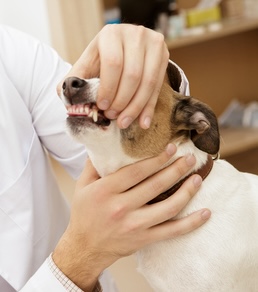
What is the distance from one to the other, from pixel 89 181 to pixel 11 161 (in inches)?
9.2

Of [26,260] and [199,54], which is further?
[199,54]

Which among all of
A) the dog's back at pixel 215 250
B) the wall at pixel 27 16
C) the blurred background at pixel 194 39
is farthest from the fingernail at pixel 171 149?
the wall at pixel 27 16

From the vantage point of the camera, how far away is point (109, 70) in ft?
2.72

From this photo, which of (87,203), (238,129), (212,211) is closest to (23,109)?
(87,203)

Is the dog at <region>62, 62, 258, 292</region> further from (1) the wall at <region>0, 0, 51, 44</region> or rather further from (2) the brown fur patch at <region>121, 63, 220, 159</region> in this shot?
(1) the wall at <region>0, 0, 51, 44</region>

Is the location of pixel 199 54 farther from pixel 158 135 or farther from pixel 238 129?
pixel 158 135

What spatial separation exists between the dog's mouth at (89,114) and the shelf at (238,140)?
1.51 m

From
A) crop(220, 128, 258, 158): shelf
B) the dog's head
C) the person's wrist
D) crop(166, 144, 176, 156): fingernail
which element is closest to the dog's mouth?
the dog's head

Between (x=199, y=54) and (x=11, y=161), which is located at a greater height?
(x=11, y=161)

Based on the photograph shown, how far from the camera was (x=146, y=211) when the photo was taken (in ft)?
3.10

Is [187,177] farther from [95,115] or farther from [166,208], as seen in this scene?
[95,115]

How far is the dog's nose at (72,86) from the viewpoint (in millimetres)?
881

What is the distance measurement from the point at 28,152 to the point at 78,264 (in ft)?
1.09

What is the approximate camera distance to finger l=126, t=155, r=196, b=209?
93cm
